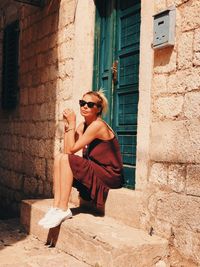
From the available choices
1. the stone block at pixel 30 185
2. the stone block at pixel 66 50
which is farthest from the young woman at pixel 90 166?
the stone block at pixel 30 185

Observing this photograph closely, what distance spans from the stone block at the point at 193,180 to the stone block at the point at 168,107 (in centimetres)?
46

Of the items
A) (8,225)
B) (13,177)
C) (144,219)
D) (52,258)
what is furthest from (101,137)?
(13,177)

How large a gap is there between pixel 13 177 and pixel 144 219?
3.73m

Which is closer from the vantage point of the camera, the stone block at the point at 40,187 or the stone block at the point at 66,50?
the stone block at the point at 66,50

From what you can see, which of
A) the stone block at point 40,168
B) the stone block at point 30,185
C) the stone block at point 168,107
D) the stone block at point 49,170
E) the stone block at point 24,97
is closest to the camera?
the stone block at point 168,107

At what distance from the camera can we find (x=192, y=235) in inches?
122

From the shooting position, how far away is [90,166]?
3.92 meters

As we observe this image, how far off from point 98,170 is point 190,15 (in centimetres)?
165

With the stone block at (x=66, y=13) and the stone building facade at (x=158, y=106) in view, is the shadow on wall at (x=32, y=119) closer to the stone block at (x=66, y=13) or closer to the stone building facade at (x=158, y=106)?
the stone building facade at (x=158, y=106)

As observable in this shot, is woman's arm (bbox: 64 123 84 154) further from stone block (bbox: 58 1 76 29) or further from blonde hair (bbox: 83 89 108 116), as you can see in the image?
stone block (bbox: 58 1 76 29)

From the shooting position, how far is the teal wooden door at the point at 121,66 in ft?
14.0

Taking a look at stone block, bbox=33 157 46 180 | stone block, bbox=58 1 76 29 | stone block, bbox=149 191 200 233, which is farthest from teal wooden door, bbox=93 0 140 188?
stone block, bbox=33 157 46 180

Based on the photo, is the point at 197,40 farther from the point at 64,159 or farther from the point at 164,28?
the point at 64,159

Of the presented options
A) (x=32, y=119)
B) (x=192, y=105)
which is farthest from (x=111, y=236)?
(x=32, y=119)
